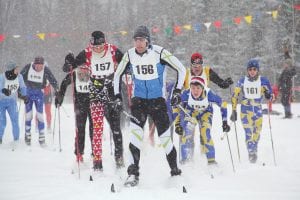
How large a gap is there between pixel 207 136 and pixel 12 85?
5774mm

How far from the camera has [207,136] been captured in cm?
711

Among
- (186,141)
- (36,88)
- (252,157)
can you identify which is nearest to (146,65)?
(186,141)

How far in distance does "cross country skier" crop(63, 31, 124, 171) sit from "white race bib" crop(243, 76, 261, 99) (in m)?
3.29

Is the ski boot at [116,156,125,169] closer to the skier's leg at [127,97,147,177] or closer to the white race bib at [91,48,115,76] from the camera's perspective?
the skier's leg at [127,97,147,177]

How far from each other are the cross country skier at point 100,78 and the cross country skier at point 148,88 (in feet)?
2.18

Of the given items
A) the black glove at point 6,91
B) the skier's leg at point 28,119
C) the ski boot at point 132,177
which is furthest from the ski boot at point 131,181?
the black glove at point 6,91

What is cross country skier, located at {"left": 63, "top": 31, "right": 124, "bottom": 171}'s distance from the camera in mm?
6461

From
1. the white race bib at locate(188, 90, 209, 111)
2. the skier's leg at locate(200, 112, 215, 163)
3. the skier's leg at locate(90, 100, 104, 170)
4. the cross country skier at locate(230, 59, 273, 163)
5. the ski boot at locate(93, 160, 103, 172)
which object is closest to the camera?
the ski boot at locate(93, 160, 103, 172)

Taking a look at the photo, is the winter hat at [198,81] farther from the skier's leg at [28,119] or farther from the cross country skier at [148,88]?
the skier's leg at [28,119]

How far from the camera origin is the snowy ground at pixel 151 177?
4.97 m

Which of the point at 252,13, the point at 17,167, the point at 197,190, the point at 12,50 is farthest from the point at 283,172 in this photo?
the point at 12,50

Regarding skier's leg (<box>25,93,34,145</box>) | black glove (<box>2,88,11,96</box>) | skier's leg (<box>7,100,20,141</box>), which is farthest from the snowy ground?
black glove (<box>2,88,11,96</box>)

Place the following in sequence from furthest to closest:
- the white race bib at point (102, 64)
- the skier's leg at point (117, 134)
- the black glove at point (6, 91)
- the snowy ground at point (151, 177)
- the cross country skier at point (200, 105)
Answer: the black glove at point (6, 91)
the cross country skier at point (200, 105)
the skier's leg at point (117, 134)
the white race bib at point (102, 64)
the snowy ground at point (151, 177)

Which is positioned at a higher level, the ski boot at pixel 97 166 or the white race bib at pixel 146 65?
the white race bib at pixel 146 65
